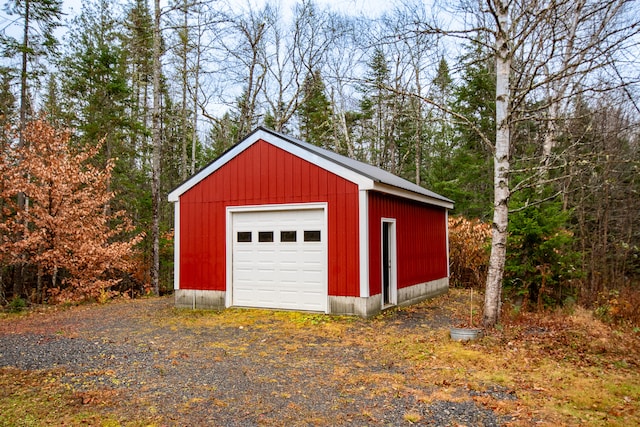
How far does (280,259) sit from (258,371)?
405cm

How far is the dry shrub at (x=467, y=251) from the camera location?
13.4 m

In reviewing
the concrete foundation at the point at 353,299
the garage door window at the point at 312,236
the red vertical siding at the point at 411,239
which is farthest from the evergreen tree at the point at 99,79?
the red vertical siding at the point at 411,239

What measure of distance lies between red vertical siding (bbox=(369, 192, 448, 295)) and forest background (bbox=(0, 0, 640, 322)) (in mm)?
1487

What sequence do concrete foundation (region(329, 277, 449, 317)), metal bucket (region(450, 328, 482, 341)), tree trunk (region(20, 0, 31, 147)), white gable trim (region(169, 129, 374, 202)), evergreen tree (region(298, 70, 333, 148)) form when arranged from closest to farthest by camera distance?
metal bucket (region(450, 328, 482, 341))
concrete foundation (region(329, 277, 449, 317))
white gable trim (region(169, 129, 374, 202))
tree trunk (region(20, 0, 31, 147))
evergreen tree (region(298, 70, 333, 148))

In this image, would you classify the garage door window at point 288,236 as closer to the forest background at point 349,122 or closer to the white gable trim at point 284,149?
the white gable trim at point 284,149

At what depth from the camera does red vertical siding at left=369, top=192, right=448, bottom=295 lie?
27.9 feet

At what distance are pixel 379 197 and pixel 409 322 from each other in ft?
8.33

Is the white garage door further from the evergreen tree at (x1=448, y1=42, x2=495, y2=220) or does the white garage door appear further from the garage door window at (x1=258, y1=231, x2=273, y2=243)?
the evergreen tree at (x1=448, y1=42, x2=495, y2=220)

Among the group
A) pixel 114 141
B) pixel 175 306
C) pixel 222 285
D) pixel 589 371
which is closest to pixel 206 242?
Result: pixel 222 285

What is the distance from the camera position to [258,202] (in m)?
9.17

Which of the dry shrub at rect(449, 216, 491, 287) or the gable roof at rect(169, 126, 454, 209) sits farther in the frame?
the dry shrub at rect(449, 216, 491, 287)

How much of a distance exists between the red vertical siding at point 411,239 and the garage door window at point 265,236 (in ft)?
7.30

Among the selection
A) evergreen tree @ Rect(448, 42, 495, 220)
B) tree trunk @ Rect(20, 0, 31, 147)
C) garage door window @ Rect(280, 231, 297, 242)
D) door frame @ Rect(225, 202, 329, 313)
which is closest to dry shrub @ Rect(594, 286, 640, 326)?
door frame @ Rect(225, 202, 329, 313)

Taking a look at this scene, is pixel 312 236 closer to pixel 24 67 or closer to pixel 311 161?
pixel 311 161
